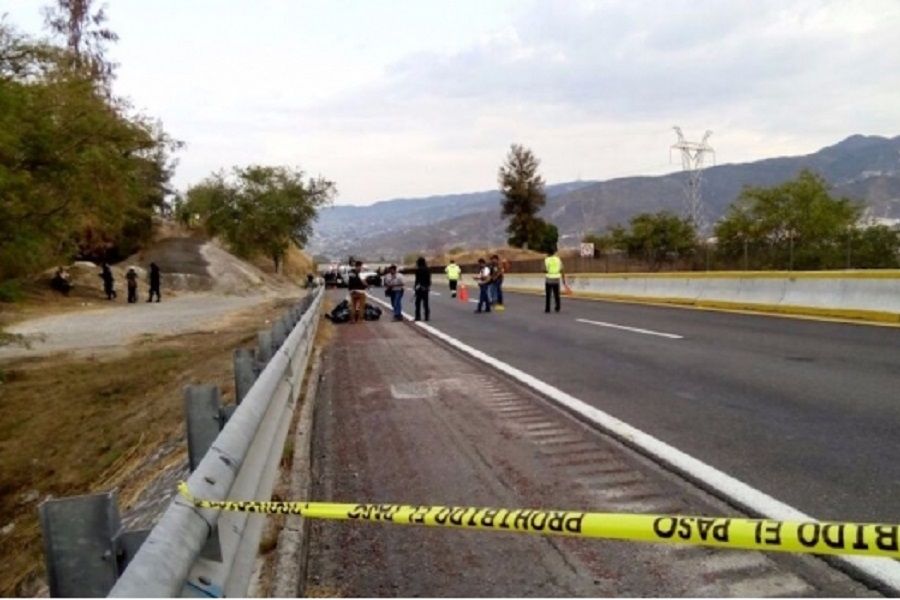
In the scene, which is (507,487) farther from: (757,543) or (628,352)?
(628,352)

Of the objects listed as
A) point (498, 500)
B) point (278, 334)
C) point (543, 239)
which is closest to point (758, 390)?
point (498, 500)

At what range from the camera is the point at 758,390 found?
8219 millimetres

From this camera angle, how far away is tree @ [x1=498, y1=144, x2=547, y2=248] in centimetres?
10806

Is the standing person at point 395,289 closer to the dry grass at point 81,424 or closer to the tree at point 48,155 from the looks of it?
the dry grass at point 81,424

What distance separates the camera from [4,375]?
54.9 ft

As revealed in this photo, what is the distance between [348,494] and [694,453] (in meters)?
2.53

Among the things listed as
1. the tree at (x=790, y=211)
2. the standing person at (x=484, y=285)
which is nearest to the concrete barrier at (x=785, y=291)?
the standing person at (x=484, y=285)

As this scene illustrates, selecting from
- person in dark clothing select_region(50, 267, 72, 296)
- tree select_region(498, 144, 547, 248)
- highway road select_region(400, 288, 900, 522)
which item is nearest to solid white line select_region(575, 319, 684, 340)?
highway road select_region(400, 288, 900, 522)

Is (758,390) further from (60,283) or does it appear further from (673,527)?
(60,283)

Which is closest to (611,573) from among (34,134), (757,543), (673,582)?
(673,582)

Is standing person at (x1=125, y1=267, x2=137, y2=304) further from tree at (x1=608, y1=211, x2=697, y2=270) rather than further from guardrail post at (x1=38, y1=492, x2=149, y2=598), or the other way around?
tree at (x1=608, y1=211, x2=697, y2=270)

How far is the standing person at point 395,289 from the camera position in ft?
69.2

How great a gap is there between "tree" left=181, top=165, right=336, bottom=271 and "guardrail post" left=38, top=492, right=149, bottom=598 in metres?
67.7

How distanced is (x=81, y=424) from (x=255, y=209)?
58518 mm
